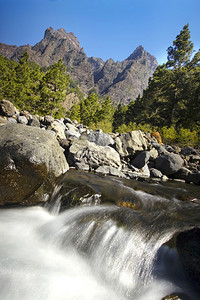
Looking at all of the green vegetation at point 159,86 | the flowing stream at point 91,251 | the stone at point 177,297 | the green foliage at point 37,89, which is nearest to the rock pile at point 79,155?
the flowing stream at point 91,251

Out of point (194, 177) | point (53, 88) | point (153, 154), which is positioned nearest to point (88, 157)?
point (153, 154)

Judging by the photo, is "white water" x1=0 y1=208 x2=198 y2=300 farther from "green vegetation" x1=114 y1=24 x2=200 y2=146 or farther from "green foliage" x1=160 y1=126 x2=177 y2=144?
"green vegetation" x1=114 y1=24 x2=200 y2=146

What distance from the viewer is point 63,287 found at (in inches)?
83.9

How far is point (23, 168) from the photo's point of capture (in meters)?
4.03

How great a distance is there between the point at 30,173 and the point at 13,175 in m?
0.41

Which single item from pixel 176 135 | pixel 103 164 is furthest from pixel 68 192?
pixel 176 135

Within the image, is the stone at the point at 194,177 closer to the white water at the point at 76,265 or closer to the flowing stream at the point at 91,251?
the flowing stream at the point at 91,251

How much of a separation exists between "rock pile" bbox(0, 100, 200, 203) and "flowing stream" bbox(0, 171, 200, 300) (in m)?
1.09

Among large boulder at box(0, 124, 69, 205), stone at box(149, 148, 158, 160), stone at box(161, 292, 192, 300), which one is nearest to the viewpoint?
stone at box(161, 292, 192, 300)

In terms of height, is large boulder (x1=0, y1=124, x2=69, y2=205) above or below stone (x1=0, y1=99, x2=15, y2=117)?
below

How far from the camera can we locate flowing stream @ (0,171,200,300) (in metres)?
2.12

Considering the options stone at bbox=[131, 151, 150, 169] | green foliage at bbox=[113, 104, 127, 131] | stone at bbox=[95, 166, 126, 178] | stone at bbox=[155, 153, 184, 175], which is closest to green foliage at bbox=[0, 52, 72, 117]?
stone at bbox=[131, 151, 150, 169]

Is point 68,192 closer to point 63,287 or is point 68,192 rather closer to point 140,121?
point 63,287

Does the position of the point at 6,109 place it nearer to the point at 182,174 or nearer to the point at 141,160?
the point at 141,160
